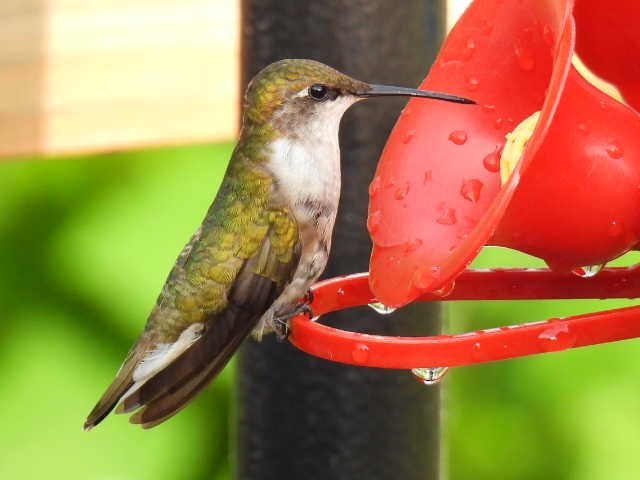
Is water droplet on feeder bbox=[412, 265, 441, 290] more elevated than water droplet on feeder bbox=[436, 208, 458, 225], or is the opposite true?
water droplet on feeder bbox=[412, 265, 441, 290]

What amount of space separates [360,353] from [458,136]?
615mm

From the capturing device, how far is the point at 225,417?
13.0 ft

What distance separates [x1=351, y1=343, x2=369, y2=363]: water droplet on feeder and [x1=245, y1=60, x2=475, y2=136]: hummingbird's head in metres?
0.66

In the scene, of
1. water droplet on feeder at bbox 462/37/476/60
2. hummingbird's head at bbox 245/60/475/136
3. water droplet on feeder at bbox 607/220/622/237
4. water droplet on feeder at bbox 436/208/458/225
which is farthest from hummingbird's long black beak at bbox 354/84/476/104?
water droplet on feeder at bbox 607/220/622/237

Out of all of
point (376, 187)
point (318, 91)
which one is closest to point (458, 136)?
point (376, 187)

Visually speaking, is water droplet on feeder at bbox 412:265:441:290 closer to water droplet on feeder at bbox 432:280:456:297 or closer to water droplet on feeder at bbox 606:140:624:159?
water droplet on feeder at bbox 432:280:456:297

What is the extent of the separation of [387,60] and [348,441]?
86cm

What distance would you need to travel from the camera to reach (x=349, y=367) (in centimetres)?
293

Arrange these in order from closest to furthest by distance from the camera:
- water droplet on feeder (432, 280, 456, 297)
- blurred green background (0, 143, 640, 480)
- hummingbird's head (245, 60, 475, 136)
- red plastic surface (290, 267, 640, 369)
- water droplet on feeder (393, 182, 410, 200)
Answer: red plastic surface (290, 267, 640, 369) → water droplet on feeder (432, 280, 456, 297) → water droplet on feeder (393, 182, 410, 200) → hummingbird's head (245, 60, 475, 136) → blurred green background (0, 143, 640, 480)

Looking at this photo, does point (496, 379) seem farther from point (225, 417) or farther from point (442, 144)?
point (442, 144)

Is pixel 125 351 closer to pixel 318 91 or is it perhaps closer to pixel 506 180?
pixel 318 91

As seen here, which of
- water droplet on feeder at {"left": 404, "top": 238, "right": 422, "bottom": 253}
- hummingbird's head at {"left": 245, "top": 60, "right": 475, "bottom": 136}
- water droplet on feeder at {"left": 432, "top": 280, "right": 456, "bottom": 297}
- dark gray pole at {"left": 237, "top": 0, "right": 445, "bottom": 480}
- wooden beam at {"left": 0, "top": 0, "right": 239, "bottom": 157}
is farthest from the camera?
wooden beam at {"left": 0, "top": 0, "right": 239, "bottom": 157}

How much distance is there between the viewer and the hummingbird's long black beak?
2.33 meters

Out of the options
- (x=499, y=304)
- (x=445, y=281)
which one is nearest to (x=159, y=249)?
(x=499, y=304)
